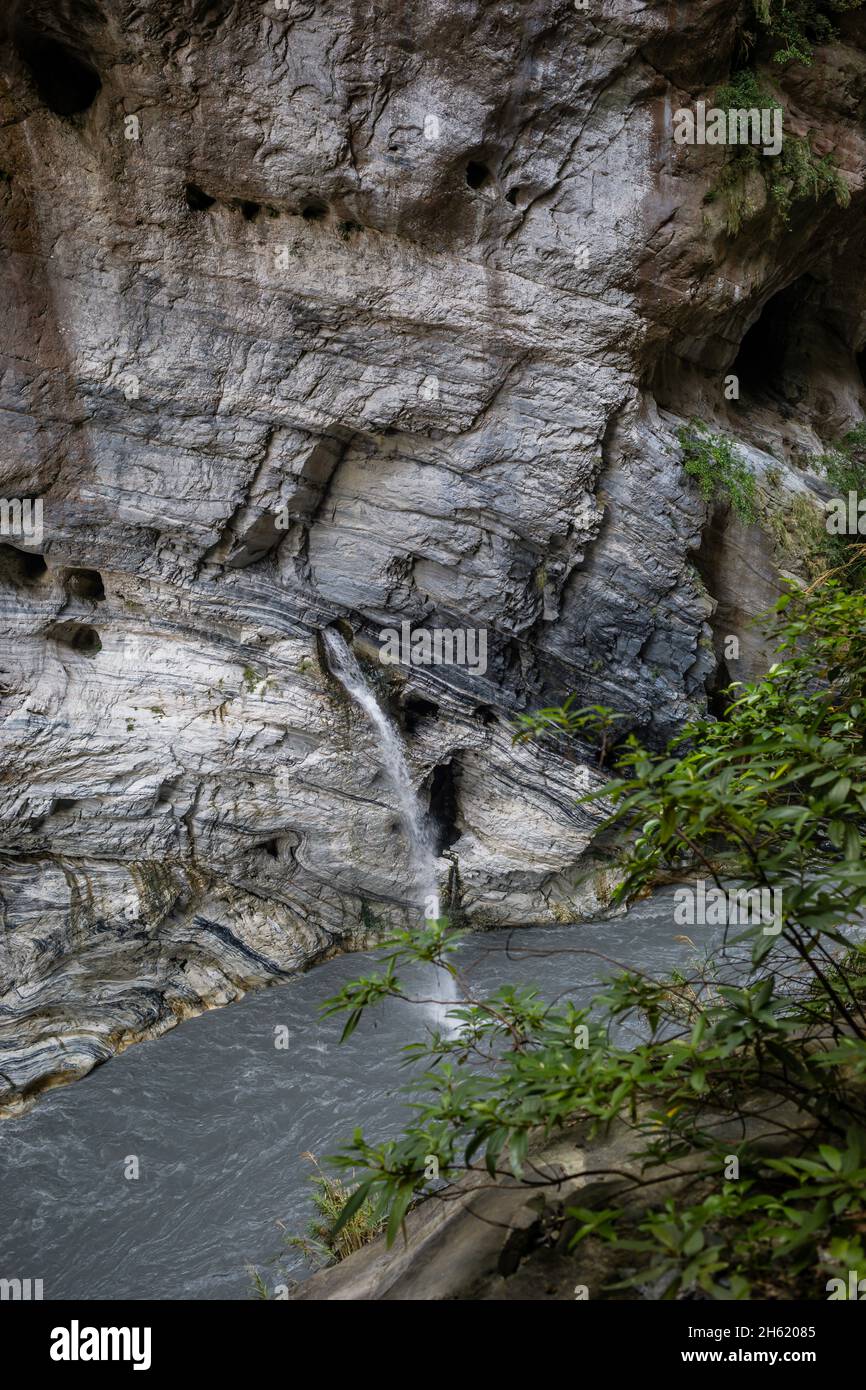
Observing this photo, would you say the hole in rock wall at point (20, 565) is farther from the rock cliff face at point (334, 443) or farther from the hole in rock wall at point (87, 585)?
the hole in rock wall at point (87, 585)

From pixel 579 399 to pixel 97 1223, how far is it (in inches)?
294

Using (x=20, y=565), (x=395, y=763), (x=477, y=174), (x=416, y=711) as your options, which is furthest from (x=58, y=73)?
(x=395, y=763)

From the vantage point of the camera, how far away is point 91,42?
695cm

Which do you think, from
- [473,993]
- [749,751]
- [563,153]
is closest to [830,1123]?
[749,751]

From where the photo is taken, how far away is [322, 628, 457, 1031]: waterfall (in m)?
8.97

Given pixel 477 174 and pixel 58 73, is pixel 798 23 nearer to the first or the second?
pixel 477 174

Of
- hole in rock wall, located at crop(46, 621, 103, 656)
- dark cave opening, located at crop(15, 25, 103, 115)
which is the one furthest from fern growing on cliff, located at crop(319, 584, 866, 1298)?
dark cave opening, located at crop(15, 25, 103, 115)

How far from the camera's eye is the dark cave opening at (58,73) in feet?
23.4

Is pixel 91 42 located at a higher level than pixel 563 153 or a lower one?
higher

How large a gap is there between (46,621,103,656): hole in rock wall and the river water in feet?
12.0

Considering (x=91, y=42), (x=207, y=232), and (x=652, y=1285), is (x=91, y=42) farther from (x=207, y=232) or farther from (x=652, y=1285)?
(x=652, y=1285)

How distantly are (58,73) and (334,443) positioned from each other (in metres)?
3.60

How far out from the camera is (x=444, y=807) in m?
9.62

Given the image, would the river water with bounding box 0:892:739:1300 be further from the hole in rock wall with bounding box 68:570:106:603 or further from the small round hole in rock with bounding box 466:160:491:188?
the small round hole in rock with bounding box 466:160:491:188
